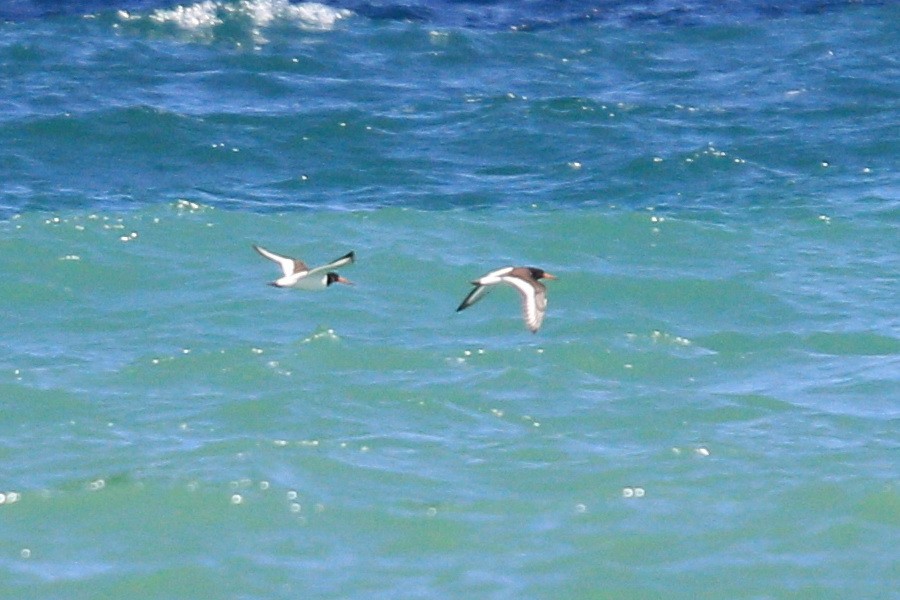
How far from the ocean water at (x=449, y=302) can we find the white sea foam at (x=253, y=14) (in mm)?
80

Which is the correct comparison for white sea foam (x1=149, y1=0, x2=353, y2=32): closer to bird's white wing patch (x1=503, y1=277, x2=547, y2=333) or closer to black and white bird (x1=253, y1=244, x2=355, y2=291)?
black and white bird (x1=253, y1=244, x2=355, y2=291)

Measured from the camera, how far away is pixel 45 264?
66.4 feet

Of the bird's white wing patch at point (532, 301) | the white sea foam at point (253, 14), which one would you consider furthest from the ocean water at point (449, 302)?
the bird's white wing patch at point (532, 301)

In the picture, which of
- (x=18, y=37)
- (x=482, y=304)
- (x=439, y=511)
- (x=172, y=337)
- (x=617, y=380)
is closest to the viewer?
(x=439, y=511)

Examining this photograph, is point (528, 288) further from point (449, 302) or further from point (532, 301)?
point (449, 302)

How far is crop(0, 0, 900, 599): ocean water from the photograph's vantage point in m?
13.0

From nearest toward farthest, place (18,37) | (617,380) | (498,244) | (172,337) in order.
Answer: (617,380), (172,337), (498,244), (18,37)

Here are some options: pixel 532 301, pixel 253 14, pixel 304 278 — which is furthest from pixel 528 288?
pixel 253 14

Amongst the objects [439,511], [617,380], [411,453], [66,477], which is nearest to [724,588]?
[439,511]

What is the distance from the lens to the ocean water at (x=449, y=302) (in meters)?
13.0

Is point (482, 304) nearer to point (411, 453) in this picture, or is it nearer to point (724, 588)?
point (411, 453)

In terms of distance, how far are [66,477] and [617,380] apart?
581cm

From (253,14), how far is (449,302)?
13.2m

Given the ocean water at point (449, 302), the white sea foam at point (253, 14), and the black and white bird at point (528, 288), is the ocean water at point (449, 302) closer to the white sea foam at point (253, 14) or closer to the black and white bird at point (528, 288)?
the white sea foam at point (253, 14)
